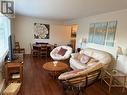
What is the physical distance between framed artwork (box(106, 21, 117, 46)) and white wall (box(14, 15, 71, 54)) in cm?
433

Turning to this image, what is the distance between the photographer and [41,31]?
25.5 ft

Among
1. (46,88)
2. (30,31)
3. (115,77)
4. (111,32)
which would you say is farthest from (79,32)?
(46,88)

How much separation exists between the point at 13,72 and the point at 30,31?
4.40 metres

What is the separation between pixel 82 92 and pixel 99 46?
7.69 ft

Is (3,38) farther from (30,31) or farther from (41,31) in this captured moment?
(41,31)

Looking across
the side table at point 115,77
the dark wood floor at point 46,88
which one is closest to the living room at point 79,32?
the dark wood floor at point 46,88

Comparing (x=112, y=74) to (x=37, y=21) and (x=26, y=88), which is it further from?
(x=37, y=21)

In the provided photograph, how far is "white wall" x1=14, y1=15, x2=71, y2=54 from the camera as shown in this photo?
24.1ft

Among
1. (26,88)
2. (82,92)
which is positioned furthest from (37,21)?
(82,92)

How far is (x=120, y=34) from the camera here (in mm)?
3861

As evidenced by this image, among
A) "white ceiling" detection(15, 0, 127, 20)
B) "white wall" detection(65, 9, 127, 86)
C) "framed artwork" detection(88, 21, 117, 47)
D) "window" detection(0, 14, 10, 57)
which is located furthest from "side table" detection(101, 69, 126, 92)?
"window" detection(0, 14, 10, 57)

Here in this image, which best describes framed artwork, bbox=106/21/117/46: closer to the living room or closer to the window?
the living room

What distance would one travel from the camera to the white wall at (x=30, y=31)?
7.33 meters

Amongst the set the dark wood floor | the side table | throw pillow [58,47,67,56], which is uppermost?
throw pillow [58,47,67,56]
